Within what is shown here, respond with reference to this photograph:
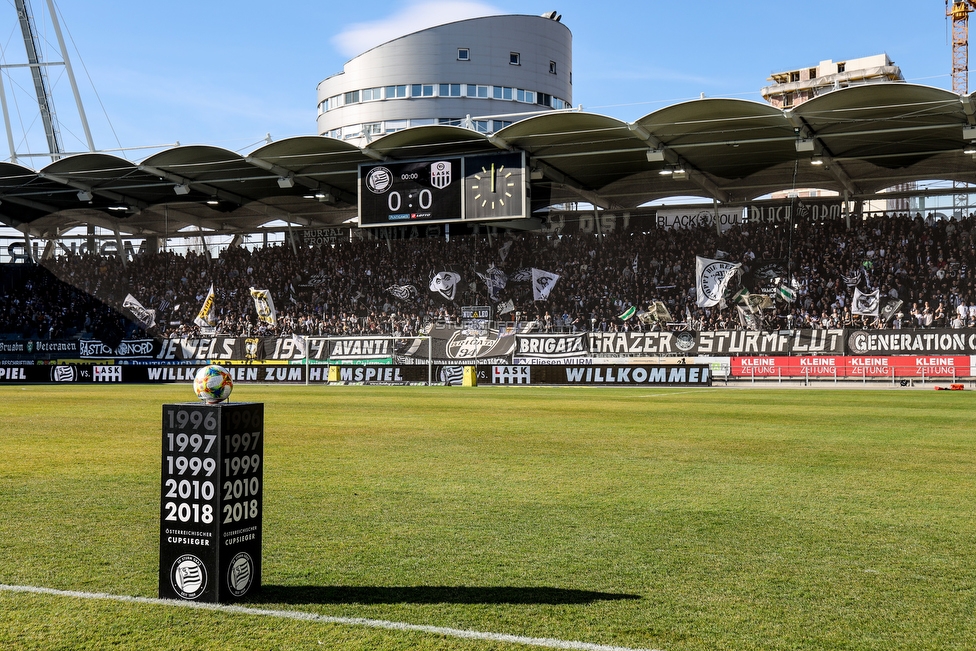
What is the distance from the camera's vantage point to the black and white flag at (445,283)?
55281 mm

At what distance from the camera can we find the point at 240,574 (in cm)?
601

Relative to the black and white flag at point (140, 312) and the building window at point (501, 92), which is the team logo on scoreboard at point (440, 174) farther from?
the building window at point (501, 92)

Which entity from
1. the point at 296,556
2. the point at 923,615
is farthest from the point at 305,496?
the point at 923,615

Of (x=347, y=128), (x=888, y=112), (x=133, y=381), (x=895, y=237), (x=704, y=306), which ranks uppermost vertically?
(x=347, y=128)

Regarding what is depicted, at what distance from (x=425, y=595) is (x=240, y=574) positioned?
45.6 inches

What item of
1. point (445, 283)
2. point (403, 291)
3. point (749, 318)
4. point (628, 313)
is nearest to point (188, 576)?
point (749, 318)

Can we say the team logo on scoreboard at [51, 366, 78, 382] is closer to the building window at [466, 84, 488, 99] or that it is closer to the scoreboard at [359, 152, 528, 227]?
the scoreboard at [359, 152, 528, 227]

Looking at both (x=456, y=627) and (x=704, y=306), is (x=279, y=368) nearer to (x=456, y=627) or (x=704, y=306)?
(x=704, y=306)

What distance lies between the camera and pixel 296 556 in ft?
24.1

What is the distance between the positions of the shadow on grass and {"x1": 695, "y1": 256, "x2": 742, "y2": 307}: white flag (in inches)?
1752

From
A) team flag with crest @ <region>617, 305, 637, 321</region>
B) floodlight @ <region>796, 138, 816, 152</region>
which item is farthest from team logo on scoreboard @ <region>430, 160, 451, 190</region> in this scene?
floodlight @ <region>796, 138, 816, 152</region>

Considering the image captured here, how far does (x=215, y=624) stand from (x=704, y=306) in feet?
150

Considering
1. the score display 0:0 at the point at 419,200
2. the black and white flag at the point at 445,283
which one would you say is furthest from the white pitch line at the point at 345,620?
the black and white flag at the point at 445,283

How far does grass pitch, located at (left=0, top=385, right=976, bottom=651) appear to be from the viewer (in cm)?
550
